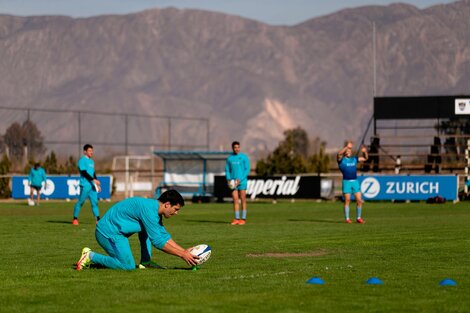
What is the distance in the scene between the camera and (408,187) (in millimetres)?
49000

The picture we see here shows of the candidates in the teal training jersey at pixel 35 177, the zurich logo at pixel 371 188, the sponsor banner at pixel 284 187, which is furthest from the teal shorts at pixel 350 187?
the teal training jersey at pixel 35 177

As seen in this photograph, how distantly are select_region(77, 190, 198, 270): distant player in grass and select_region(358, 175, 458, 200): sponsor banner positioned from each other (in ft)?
112

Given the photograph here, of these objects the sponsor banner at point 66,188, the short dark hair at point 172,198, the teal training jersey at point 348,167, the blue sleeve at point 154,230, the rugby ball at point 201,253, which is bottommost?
the sponsor banner at point 66,188

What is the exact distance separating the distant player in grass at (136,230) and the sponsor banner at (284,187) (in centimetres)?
3573

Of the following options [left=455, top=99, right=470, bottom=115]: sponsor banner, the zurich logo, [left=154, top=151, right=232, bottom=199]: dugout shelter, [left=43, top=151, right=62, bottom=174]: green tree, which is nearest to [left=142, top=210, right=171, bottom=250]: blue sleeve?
the zurich logo

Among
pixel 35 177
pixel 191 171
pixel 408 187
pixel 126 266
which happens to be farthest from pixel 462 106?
pixel 126 266

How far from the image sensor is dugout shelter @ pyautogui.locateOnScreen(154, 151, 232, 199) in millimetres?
56094

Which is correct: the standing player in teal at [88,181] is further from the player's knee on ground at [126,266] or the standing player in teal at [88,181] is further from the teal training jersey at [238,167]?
the player's knee on ground at [126,266]

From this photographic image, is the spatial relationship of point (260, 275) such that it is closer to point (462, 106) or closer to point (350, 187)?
point (350, 187)

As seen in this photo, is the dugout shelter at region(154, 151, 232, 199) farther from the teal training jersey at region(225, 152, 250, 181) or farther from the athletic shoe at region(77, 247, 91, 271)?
the athletic shoe at region(77, 247, 91, 271)

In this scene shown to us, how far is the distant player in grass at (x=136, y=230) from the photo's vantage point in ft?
48.6

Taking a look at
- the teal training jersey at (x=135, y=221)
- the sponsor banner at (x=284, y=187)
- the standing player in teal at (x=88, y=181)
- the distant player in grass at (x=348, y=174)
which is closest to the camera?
the teal training jersey at (x=135, y=221)

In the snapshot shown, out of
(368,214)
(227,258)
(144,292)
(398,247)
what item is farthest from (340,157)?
(144,292)

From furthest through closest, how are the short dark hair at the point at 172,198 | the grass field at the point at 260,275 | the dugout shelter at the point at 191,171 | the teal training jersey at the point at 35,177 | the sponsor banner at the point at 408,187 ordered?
the dugout shelter at the point at 191,171
the teal training jersey at the point at 35,177
the sponsor banner at the point at 408,187
the short dark hair at the point at 172,198
the grass field at the point at 260,275
